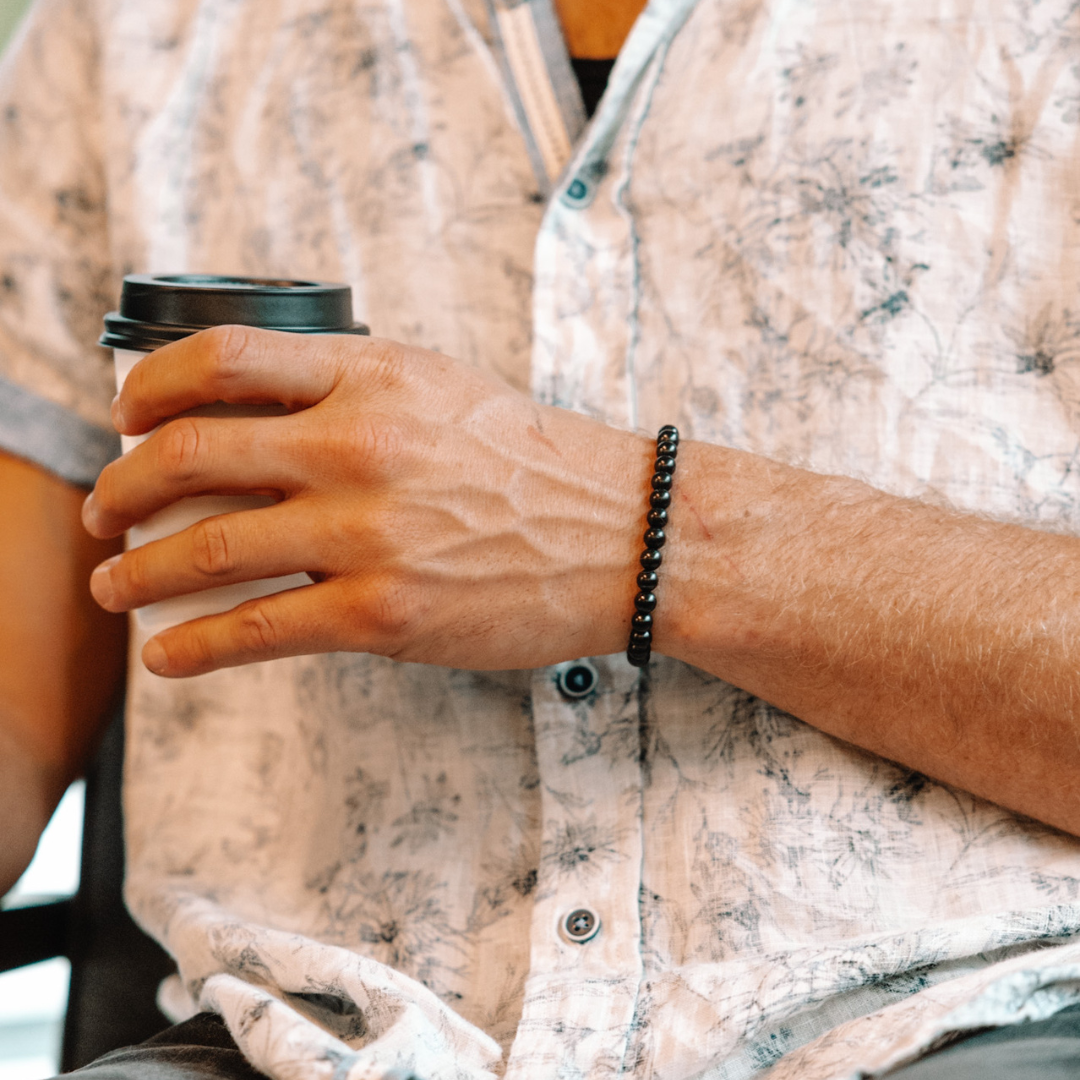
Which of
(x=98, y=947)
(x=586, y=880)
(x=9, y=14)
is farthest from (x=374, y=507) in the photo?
(x=9, y=14)

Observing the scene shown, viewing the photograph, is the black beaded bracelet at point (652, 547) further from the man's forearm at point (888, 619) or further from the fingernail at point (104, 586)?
the fingernail at point (104, 586)

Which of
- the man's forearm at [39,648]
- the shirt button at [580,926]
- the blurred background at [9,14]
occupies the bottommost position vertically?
the shirt button at [580,926]

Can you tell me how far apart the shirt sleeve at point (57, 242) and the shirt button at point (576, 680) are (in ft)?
1.60

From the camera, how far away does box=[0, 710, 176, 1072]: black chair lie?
0.85m

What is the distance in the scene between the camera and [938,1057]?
1.66 feet

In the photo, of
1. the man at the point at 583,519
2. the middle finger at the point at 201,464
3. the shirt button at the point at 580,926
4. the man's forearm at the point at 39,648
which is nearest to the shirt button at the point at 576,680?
the man at the point at 583,519

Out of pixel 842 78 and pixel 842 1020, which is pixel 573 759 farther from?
pixel 842 78

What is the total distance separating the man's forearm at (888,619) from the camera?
60cm

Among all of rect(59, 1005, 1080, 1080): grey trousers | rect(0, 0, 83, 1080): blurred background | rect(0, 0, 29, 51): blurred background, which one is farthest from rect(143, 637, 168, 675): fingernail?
rect(0, 0, 83, 1080): blurred background

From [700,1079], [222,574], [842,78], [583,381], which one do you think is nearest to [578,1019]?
[700,1079]

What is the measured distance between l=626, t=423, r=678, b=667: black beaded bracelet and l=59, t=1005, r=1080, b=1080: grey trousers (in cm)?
29

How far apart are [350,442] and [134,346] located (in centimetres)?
14

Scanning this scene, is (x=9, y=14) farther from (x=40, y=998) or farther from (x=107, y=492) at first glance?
(x=40, y=998)

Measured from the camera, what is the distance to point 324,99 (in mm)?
876
